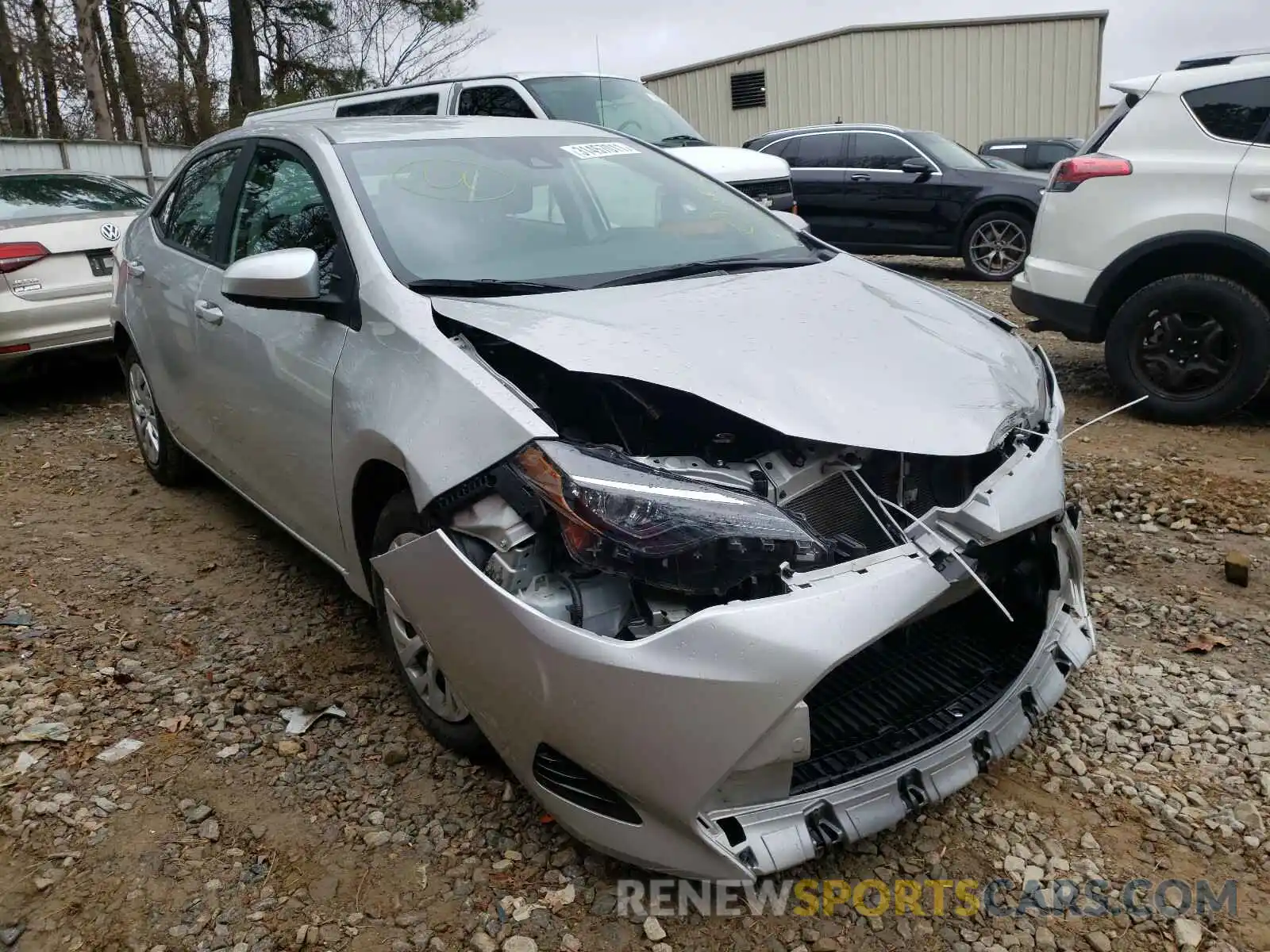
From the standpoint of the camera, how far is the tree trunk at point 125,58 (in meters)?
19.6

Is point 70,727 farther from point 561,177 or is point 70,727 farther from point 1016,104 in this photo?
point 1016,104

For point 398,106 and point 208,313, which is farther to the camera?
point 398,106

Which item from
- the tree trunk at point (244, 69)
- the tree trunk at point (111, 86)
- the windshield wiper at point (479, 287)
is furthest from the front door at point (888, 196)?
the tree trunk at point (111, 86)

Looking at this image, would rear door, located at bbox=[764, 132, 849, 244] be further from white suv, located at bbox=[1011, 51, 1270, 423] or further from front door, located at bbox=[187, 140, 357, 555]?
front door, located at bbox=[187, 140, 357, 555]

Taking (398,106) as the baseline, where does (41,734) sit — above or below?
below

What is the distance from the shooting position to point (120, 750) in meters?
2.76

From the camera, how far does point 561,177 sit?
11.3 ft

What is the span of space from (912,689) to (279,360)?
2.02 m

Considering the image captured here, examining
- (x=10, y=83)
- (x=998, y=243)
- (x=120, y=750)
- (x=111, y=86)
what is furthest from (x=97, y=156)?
(x=120, y=750)

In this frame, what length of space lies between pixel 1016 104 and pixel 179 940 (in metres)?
20.7

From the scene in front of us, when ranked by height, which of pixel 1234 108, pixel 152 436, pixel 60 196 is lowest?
pixel 152 436

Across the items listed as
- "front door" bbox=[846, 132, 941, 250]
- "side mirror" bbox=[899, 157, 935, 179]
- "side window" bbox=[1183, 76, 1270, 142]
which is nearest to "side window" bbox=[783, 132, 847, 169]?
"front door" bbox=[846, 132, 941, 250]

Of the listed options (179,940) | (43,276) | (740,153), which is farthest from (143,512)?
(740,153)

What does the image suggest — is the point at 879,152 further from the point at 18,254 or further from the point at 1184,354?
the point at 18,254
